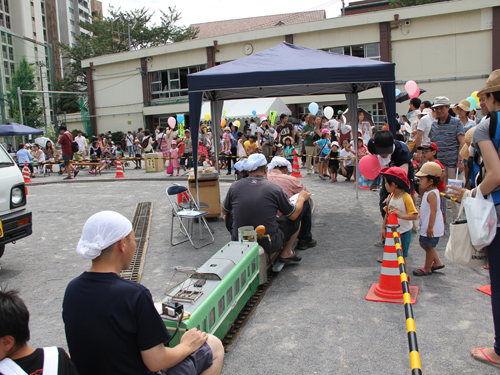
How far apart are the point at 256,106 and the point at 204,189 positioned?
1579 centimetres

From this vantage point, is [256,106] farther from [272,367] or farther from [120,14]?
[120,14]

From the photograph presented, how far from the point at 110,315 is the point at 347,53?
2672 cm

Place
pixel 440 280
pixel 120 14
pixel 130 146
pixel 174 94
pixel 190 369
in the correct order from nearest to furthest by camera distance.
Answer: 1. pixel 190 369
2. pixel 440 280
3. pixel 130 146
4. pixel 174 94
5. pixel 120 14

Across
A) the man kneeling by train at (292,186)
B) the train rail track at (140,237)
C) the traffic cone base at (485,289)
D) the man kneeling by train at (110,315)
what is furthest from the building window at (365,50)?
the man kneeling by train at (110,315)

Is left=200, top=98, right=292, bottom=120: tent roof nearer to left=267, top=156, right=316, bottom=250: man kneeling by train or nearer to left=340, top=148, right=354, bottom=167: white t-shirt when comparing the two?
left=340, top=148, right=354, bottom=167: white t-shirt

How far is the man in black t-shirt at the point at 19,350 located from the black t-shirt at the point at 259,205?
123 inches

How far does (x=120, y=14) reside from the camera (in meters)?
45.7

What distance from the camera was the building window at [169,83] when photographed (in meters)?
32.3

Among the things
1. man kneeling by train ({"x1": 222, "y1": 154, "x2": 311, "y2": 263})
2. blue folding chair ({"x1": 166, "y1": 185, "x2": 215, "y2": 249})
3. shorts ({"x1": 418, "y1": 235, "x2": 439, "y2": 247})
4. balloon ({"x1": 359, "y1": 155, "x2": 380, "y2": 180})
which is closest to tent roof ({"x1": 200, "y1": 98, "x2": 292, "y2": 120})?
blue folding chair ({"x1": 166, "y1": 185, "x2": 215, "y2": 249})

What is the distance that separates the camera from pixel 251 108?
22984mm

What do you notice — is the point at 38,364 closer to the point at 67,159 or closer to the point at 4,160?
the point at 4,160

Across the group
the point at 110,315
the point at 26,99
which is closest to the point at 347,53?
the point at 110,315

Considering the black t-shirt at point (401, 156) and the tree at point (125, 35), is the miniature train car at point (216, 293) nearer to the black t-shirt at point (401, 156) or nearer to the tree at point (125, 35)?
the black t-shirt at point (401, 156)

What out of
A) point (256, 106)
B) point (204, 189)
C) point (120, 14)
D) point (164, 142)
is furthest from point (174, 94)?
point (204, 189)
